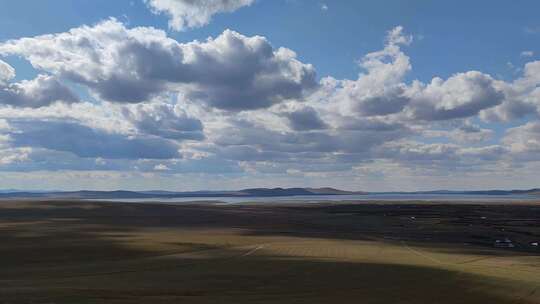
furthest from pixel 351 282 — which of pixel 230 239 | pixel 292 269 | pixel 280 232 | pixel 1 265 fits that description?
pixel 280 232

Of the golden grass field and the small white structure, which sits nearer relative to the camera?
the golden grass field

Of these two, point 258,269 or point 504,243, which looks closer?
point 258,269

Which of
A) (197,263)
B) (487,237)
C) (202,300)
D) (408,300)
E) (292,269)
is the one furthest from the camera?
(487,237)

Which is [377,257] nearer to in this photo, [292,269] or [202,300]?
[292,269]

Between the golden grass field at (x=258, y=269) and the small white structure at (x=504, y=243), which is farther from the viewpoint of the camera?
the small white structure at (x=504, y=243)

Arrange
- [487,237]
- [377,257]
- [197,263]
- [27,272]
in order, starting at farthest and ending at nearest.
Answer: [487,237]
[377,257]
[197,263]
[27,272]

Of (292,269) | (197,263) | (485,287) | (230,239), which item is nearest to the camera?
(485,287)

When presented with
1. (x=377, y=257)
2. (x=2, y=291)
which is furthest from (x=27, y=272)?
(x=377, y=257)

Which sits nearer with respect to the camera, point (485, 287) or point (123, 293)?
point (123, 293)

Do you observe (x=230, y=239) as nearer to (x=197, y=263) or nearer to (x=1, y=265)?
(x=197, y=263)
